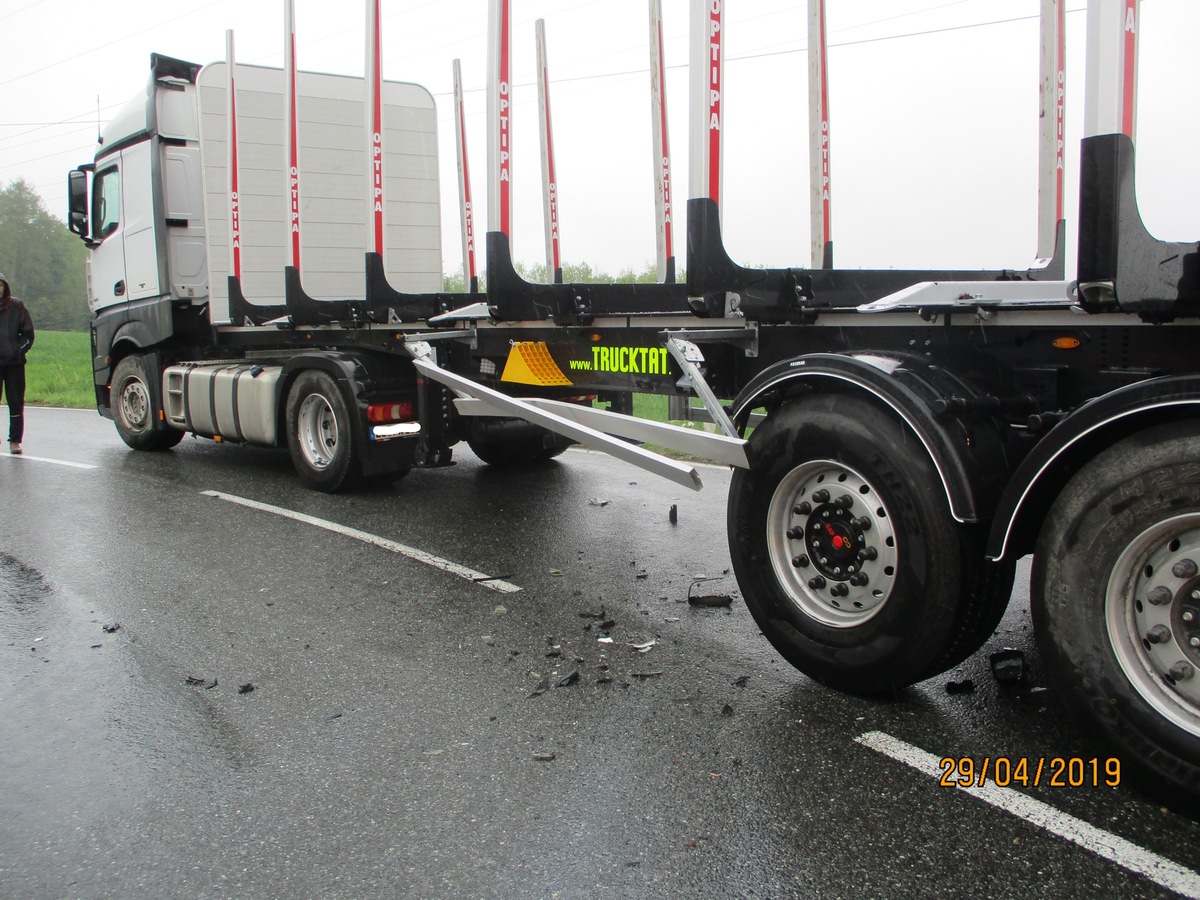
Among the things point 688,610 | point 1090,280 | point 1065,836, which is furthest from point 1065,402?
point 688,610

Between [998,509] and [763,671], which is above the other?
[998,509]

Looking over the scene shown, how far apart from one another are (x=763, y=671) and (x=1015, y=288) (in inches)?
69.8

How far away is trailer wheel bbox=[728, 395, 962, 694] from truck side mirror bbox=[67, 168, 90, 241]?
939 cm

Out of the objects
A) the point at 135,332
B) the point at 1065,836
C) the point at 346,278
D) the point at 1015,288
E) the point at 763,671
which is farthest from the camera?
the point at 135,332

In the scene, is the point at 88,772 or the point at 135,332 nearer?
the point at 88,772

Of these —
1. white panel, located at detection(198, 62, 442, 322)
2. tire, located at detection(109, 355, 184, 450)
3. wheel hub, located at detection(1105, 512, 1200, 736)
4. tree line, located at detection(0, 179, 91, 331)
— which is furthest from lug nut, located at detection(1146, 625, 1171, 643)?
tree line, located at detection(0, 179, 91, 331)

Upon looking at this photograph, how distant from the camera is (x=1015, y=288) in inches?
141

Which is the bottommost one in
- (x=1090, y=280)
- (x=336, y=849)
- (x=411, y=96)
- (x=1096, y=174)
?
(x=336, y=849)

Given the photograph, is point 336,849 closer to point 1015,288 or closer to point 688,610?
point 688,610

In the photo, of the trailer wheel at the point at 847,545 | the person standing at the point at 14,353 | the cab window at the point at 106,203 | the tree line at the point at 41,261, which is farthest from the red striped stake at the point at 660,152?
the tree line at the point at 41,261

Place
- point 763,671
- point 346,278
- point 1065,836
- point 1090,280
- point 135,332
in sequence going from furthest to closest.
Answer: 1. point 135,332
2. point 346,278
3. point 763,671
4. point 1090,280
5. point 1065,836

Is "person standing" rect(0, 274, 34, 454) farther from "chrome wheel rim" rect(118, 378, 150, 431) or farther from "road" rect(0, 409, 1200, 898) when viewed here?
"road" rect(0, 409, 1200, 898)
